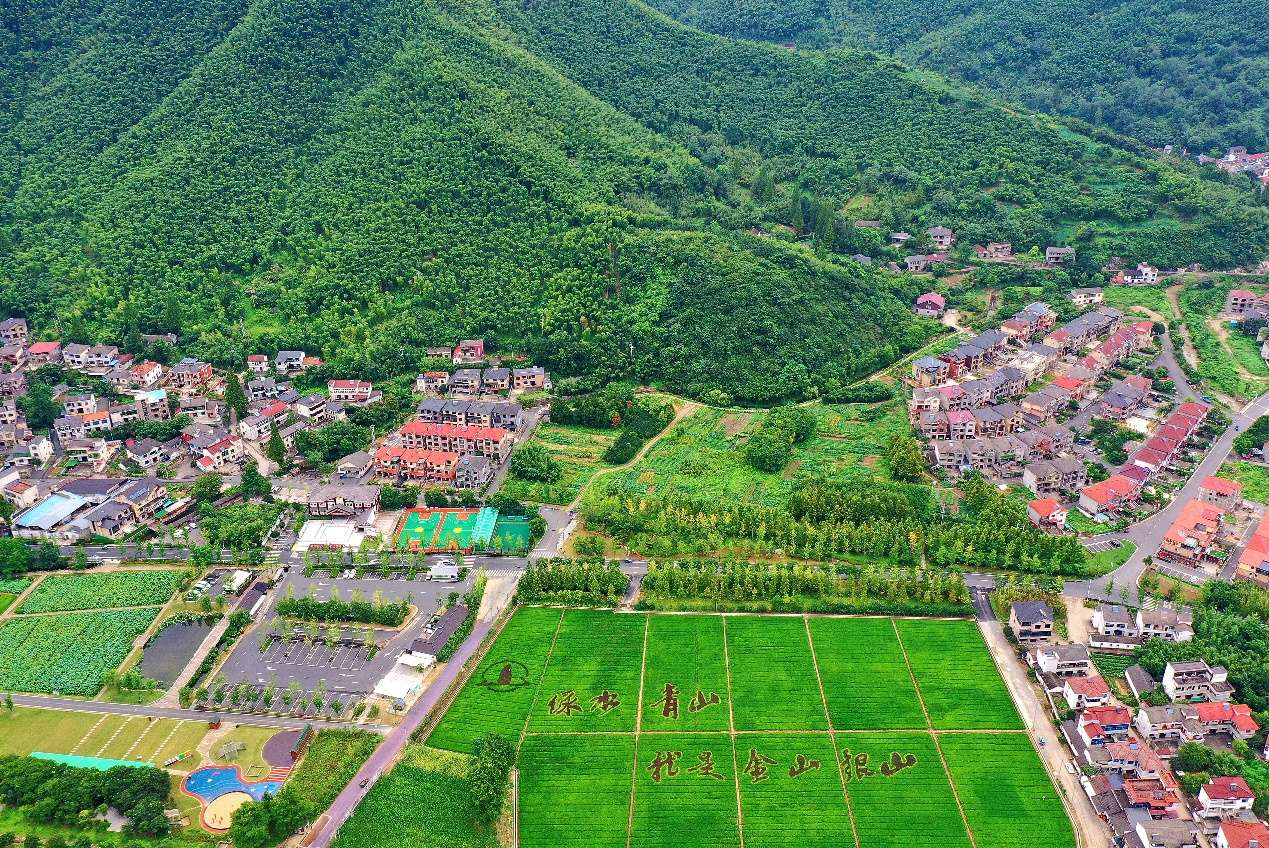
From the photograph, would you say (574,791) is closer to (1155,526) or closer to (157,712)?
(157,712)

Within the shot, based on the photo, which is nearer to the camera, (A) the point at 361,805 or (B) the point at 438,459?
(A) the point at 361,805

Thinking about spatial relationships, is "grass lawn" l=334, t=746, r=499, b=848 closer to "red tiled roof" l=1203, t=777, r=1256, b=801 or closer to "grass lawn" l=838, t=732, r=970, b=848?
"grass lawn" l=838, t=732, r=970, b=848

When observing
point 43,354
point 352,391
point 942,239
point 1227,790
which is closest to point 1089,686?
point 1227,790

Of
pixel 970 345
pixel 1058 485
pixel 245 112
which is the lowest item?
pixel 1058 485

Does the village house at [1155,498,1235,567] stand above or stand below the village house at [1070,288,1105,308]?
below

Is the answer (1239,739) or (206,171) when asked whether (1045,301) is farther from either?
(206,171)

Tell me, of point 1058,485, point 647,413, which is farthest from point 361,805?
point 1058,485

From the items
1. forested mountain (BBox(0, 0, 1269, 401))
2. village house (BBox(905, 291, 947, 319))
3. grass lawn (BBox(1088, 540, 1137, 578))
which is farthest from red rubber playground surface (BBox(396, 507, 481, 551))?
village house (BBox(905, 291, 947, 319))

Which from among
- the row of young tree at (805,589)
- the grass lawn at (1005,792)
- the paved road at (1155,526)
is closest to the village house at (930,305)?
the paved road at (1155,526)

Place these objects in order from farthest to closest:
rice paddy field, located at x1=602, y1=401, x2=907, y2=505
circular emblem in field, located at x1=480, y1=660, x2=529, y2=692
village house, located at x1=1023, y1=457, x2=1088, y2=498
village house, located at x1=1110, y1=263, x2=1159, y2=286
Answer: village house, located at x1=1110, y1=263, x2=1159, y2=286 → rice paddy field, located at x1=602, y1=401, x2=907, y2=505 → village house, located at x1=1023, y1=457, x2=1088, y2=498 → circular emblem in field, located at x1=480, y1=660, x2=529, y2=692
